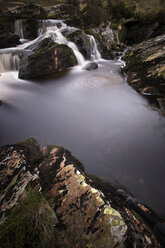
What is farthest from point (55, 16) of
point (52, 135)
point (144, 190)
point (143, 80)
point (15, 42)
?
point (144, 190)

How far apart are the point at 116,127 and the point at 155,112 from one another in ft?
6.65

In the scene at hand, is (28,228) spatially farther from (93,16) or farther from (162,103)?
(93,16)

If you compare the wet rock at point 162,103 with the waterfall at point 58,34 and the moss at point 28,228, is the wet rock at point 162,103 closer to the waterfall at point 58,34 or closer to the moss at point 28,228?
the moss at point 28,228

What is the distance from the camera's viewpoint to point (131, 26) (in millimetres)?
19656

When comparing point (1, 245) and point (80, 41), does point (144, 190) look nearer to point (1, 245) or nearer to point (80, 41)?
point (1, 245)

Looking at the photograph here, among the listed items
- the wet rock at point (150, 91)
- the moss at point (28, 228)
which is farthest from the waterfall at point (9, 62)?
the moss at point (28, 228)

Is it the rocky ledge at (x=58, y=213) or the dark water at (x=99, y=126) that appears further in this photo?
the dark water at (x=99, y=126)

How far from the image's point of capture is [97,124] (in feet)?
18.2

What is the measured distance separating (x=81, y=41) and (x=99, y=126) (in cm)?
1082

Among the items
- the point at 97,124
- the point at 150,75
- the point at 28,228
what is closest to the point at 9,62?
the point at 97,124

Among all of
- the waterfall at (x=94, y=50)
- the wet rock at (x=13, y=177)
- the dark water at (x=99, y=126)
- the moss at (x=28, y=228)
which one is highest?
the waterfall at (x=94, y=50)

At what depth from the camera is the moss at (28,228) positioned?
148 centimetres

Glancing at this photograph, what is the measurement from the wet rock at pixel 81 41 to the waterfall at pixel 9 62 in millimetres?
5573

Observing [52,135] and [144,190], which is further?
[52,135]
